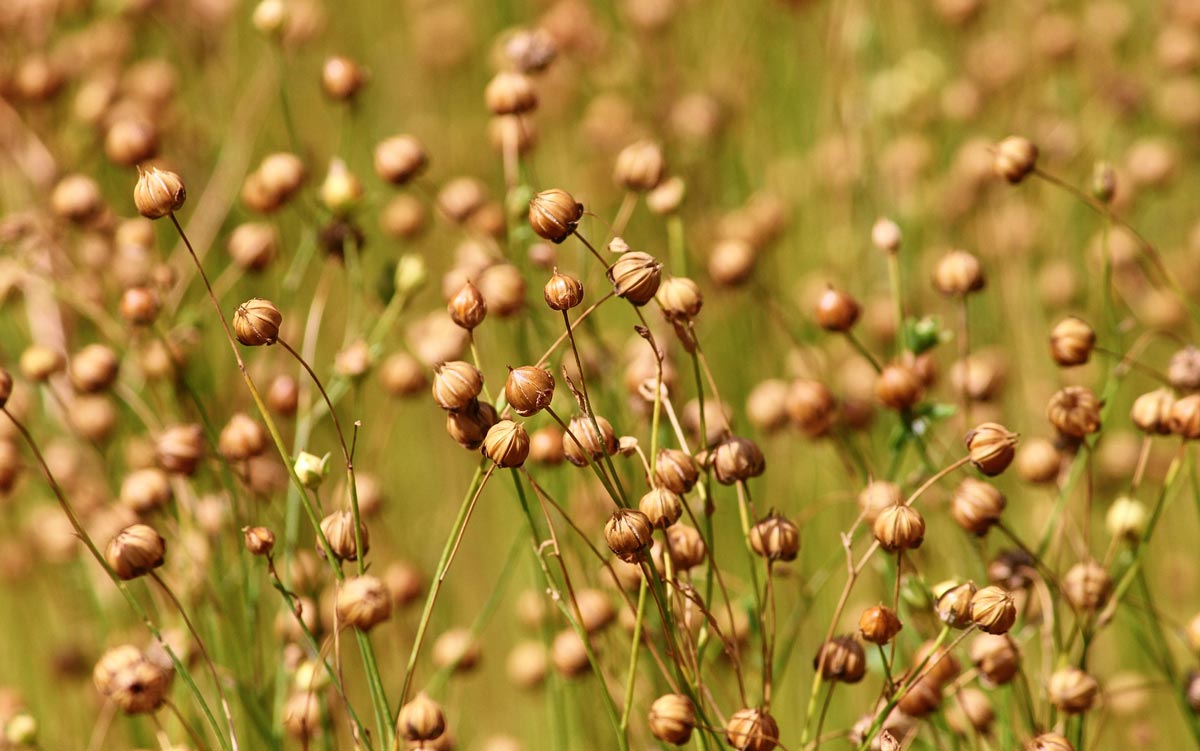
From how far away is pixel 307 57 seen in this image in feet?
10.4

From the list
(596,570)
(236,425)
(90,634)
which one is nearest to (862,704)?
(596,570)

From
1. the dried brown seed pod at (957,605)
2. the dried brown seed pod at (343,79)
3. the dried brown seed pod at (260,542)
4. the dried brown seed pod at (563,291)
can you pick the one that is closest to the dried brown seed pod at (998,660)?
the dried brown seed pod at (957,605)

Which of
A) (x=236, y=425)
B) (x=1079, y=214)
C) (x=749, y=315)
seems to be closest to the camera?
(x=236, y=425)

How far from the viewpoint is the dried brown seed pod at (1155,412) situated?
4.05 feet

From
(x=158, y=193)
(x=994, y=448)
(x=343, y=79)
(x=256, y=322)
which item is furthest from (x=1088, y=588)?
(x=343, y=79)

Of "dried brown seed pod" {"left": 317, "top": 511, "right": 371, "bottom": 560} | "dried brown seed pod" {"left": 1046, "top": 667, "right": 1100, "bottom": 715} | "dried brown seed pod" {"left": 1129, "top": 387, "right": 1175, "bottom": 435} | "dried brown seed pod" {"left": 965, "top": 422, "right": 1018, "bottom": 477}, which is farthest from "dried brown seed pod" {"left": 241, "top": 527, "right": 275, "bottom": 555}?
"dried brown seed pod" {"left": 1129, "top": 387, "right": 1175, "bottom": 435}

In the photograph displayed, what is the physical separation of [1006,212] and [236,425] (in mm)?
1545

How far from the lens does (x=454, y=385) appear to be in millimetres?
1028

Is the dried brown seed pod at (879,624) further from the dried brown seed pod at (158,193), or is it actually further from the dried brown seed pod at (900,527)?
the dried brown seed pod at (158,193)

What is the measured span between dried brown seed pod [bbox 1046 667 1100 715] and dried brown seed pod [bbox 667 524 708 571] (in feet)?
1.15

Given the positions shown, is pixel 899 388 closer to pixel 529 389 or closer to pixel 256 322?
pixel 529 389

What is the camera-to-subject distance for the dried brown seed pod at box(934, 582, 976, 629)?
1.02m

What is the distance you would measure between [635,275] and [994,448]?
14.0 inches

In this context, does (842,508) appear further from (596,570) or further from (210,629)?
(210,629)
